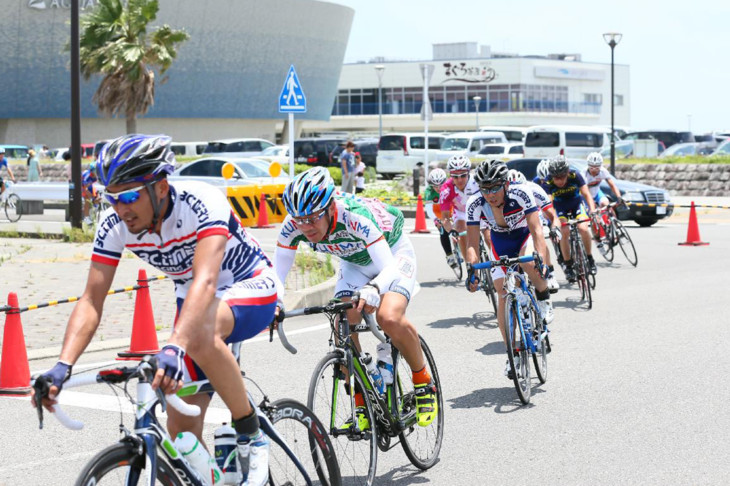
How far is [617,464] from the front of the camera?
6.53 metres

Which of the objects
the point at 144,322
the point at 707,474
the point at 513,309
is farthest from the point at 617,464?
the point at 144,322

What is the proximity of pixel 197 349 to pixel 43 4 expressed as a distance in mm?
67025

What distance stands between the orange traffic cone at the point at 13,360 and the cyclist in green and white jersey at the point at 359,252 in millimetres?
3377

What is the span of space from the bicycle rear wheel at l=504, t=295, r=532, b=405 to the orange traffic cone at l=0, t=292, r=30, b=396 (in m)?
3.81

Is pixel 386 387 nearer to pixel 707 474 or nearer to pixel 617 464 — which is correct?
pixel 617 464

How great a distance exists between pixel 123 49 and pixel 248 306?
48461 mm

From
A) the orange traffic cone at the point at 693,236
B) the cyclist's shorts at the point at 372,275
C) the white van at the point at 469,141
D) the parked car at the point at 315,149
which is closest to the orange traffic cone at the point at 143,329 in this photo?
the cyclist's shorts at the point at 372,275

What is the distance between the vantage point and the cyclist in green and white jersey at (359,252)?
5.57 m

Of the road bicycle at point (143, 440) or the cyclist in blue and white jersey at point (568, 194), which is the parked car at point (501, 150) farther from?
the road bicycle at point (143, 440)

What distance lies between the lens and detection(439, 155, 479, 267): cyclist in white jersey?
14203 mm

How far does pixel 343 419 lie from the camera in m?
5.77

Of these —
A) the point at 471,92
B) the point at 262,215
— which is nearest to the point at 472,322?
the point at 262,215

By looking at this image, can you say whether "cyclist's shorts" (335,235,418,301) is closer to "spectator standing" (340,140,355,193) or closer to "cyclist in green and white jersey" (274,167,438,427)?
"cyclist in green and white jersey" (274,167,438,427)

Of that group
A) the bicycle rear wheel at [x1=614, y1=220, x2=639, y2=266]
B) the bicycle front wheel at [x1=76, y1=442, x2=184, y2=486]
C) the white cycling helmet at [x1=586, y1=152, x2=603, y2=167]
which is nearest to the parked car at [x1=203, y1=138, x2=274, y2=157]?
the bicycle rear wheel at [x1=614, y1=220, x2=639, y2=266]
